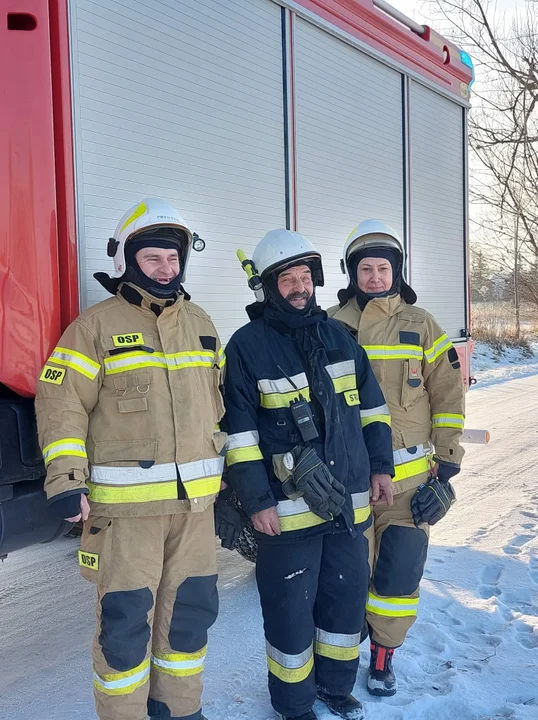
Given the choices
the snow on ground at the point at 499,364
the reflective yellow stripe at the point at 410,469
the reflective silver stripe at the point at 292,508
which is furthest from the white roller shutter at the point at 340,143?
the snow on ground at the point at 499,364

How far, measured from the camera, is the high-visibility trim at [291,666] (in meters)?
2.43

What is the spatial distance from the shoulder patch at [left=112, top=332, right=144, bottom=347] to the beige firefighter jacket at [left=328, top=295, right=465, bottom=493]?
101 cm

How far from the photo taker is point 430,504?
8.91 ft

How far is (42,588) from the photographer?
3.56m

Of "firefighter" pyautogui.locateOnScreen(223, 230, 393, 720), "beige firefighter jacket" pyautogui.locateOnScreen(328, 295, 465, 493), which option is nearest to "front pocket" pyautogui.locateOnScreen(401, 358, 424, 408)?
"beige firefighter jacket" pyautogui.locateOnScreen(328, 295, 465, 493)

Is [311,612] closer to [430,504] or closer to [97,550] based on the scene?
[430,504]

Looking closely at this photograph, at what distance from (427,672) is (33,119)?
8.35 feet

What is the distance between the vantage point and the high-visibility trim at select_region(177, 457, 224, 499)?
2236 millimetres

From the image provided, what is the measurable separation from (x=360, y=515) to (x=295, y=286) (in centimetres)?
88

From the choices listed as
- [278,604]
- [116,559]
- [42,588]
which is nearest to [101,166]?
[116,559]

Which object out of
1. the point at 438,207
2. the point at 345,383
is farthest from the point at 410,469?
the point at 438,207

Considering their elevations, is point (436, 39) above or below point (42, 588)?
above

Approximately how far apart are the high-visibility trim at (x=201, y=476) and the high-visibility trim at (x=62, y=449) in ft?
1.12

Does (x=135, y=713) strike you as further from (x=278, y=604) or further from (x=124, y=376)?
(x=124, y=376)
